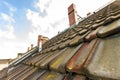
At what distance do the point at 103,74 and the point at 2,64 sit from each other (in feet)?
90.5

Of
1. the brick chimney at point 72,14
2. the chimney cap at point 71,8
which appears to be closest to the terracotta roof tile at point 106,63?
the brick chimney at point 72,14

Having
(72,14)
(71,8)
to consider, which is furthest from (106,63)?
(71,8)

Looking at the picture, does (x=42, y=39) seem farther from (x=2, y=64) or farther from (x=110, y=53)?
(x=2, y=64)

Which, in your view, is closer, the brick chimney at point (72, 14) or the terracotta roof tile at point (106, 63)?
the terracotta roof tile at point (106, 63)

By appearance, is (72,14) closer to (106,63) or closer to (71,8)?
(71,8)

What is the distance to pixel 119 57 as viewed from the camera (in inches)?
30.0

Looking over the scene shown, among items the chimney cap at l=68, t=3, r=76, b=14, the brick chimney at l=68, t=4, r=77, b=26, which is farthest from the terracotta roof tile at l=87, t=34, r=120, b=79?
the chimney cap at l=68, t=3, r=76, b=14

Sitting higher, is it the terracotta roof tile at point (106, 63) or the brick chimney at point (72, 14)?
the brick chimney at point (72, 14)

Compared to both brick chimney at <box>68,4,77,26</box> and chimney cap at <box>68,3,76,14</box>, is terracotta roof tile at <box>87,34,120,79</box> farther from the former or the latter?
chimney cap at <box>68,3,76,14</box>

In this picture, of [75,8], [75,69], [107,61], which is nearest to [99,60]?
[107,61]

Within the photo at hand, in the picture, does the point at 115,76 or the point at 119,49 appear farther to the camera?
the point at 119,49

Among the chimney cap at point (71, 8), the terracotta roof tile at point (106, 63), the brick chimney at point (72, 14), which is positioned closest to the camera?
the terracotta roof tile at point (106, 63)

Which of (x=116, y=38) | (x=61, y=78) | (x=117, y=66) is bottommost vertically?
(x=61, y=78)

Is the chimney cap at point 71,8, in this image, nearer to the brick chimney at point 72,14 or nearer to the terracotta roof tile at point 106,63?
the brick chimney at point 72,14
